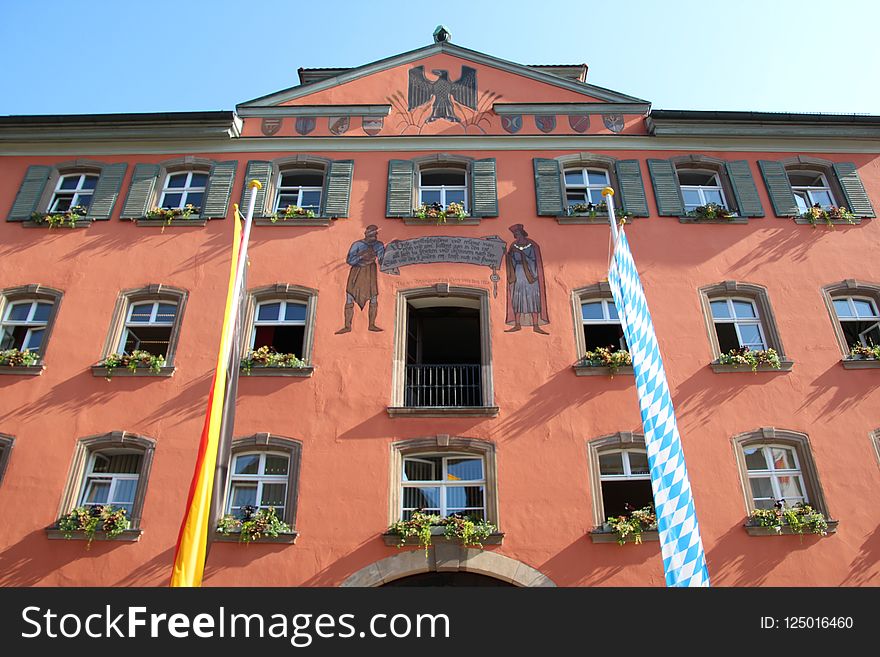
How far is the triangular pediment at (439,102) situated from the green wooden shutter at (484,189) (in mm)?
1101

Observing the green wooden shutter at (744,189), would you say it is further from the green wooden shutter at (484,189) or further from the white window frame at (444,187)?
the white window frame at (444,187)

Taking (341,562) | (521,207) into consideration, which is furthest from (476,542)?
(521,207)

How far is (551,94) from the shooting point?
56.4 ft

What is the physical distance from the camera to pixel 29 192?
15.8 m

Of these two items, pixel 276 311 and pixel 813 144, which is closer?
pixel 276 311

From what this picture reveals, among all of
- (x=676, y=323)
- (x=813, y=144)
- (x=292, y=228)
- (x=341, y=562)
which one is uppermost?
(x=813, y=144)

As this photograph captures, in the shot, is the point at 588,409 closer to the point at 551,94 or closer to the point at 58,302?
the point at 551,94

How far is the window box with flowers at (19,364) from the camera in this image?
13.0m

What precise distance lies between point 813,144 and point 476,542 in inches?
461

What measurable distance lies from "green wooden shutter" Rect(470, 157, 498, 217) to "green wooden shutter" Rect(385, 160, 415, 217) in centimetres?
129

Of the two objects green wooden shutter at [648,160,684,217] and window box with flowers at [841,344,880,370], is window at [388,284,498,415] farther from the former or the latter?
window box with flowers at [841,344,880,370]

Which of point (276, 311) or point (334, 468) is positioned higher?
point (276, 311)

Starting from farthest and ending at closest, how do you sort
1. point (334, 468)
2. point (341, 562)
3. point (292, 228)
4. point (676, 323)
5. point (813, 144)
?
point (813, 144), point (292, 228), point (676, 323), point (334, 468), point (341, 562)

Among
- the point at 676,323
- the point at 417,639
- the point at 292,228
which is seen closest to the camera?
the point at 417,639
